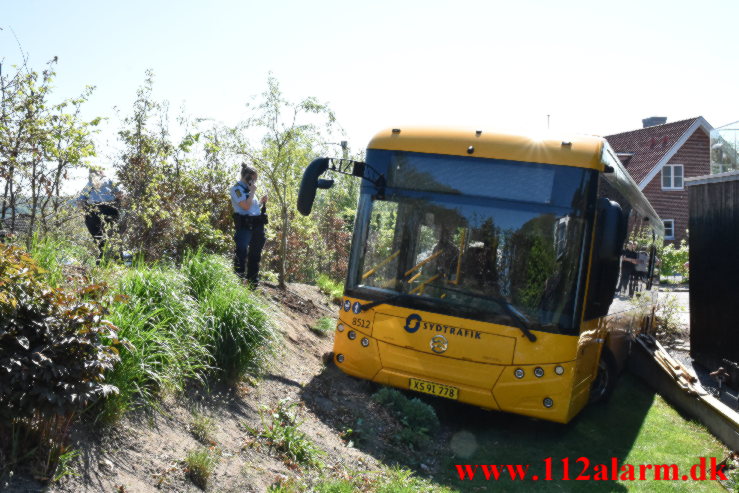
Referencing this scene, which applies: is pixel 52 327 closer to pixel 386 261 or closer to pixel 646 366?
pixel 386 261

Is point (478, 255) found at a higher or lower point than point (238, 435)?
higher

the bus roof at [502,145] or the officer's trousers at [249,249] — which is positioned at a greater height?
the bus roof at [502,145]

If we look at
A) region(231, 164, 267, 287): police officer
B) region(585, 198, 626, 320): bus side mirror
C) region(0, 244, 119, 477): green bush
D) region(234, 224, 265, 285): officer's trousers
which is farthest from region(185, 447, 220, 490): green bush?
region(234, 224, 265, 285): officer's trousers

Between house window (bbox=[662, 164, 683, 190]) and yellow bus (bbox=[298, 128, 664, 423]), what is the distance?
35877 mm

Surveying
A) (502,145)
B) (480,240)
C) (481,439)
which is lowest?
(481,439)

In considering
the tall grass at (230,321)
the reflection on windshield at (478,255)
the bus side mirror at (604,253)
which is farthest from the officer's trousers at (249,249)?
the bus side mirror at (604,253)

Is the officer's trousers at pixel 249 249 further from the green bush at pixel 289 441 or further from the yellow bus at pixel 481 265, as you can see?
the green bush at pixel 289 441

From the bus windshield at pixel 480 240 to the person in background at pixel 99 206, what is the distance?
2911 millimetres

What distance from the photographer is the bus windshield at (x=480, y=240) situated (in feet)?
24.1

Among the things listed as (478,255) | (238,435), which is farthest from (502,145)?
A: (238,435)

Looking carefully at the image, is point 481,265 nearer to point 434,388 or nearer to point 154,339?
point 434,388

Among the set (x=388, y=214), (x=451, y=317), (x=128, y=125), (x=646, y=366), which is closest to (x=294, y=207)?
(x=128, y=125)

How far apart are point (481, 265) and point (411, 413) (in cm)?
175

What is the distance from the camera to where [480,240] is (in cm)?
753
